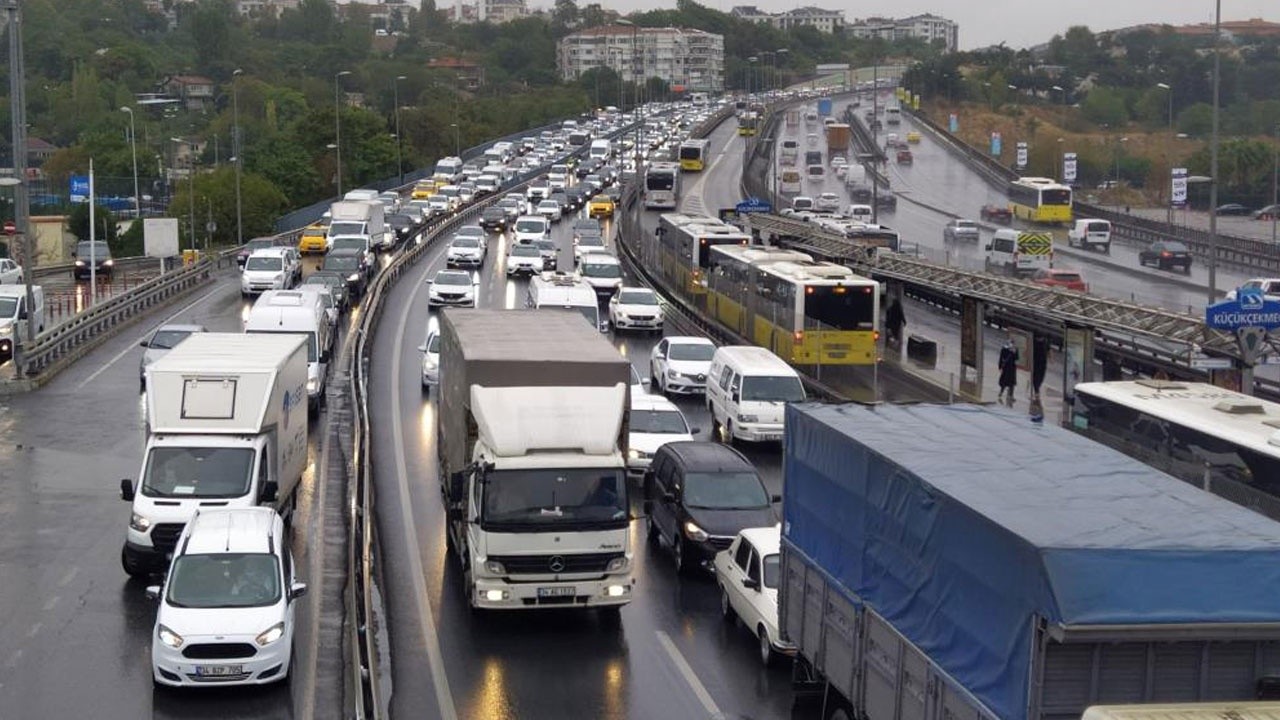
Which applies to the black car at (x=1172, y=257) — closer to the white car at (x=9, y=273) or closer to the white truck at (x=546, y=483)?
the white car at (x=9, y=273)

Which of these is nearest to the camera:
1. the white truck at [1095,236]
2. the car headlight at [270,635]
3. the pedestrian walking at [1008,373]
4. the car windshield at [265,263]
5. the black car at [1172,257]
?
the car headlight at [270,635]

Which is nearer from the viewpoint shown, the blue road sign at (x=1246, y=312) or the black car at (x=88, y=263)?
the blue road sign at (x=1246, y=312)

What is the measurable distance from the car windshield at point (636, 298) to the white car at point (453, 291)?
490 cm

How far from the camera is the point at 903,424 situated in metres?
14.1

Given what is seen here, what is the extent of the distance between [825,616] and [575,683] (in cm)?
344

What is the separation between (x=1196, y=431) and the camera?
66.4 feet

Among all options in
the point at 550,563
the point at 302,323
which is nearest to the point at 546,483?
the point at 550,563

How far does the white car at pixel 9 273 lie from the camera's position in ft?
171

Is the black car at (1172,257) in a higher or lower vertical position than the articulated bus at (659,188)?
lower

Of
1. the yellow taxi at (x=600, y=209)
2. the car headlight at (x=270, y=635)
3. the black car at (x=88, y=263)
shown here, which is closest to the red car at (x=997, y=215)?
the yellow taxi at (x=600, y=209)

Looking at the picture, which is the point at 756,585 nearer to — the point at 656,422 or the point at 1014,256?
the point at 656,422

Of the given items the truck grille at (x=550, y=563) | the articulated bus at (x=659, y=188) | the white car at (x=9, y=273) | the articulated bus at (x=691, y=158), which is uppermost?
the articulated bus at (x=691, y=158)

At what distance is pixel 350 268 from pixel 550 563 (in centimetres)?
3428

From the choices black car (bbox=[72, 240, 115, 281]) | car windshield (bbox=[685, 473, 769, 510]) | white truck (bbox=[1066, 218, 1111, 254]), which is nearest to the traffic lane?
car windshield (bbox=[685, 473, 769, 510])
